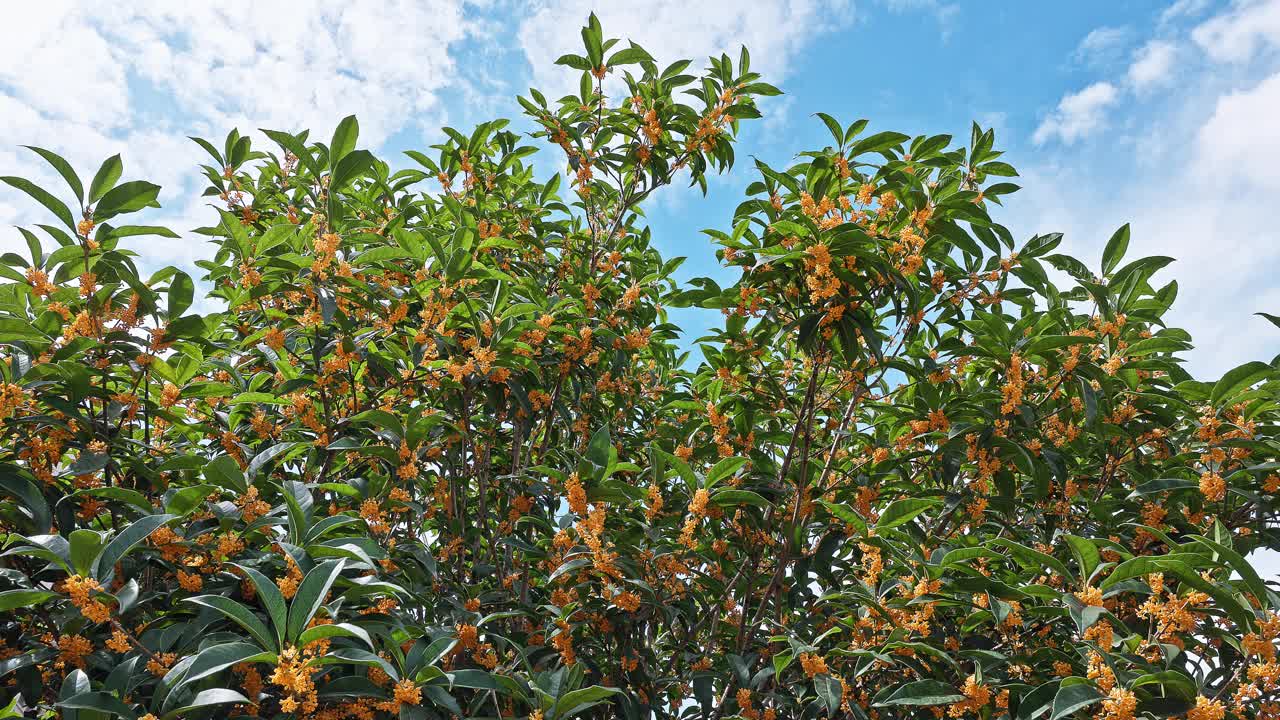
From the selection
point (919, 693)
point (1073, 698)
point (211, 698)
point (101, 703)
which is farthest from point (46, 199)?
point (1073, 698)

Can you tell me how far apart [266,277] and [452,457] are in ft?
3.60

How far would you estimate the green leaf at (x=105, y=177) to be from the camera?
273 centimetres

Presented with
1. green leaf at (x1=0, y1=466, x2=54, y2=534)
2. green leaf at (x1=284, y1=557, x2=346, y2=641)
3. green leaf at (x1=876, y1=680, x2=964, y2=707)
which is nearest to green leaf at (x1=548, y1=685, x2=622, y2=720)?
green leaf at (x1=284, y1=557, x2=346, y2=641)

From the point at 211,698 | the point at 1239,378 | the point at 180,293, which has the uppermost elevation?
the point at 180,293

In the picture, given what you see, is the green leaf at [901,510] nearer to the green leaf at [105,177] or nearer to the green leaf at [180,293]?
the green leaf at [180,293]

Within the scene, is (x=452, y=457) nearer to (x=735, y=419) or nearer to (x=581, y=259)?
(x=735, y=419)

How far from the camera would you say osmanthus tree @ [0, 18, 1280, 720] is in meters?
2.20

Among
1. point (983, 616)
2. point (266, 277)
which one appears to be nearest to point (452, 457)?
point (266, 277)

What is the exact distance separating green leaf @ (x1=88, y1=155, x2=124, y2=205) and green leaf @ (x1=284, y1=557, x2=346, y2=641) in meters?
1.80

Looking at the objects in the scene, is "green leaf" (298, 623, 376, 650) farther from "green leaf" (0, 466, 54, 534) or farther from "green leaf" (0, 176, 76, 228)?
"green leaf" (0, 176, 76, 228)

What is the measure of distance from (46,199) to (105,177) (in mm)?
197

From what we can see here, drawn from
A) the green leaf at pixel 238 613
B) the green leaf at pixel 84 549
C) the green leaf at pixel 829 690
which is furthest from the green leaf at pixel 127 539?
the green leaf at pixel 829 690

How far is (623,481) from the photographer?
10.0ft

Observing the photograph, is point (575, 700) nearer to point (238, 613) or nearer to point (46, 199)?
point (238, 613)
